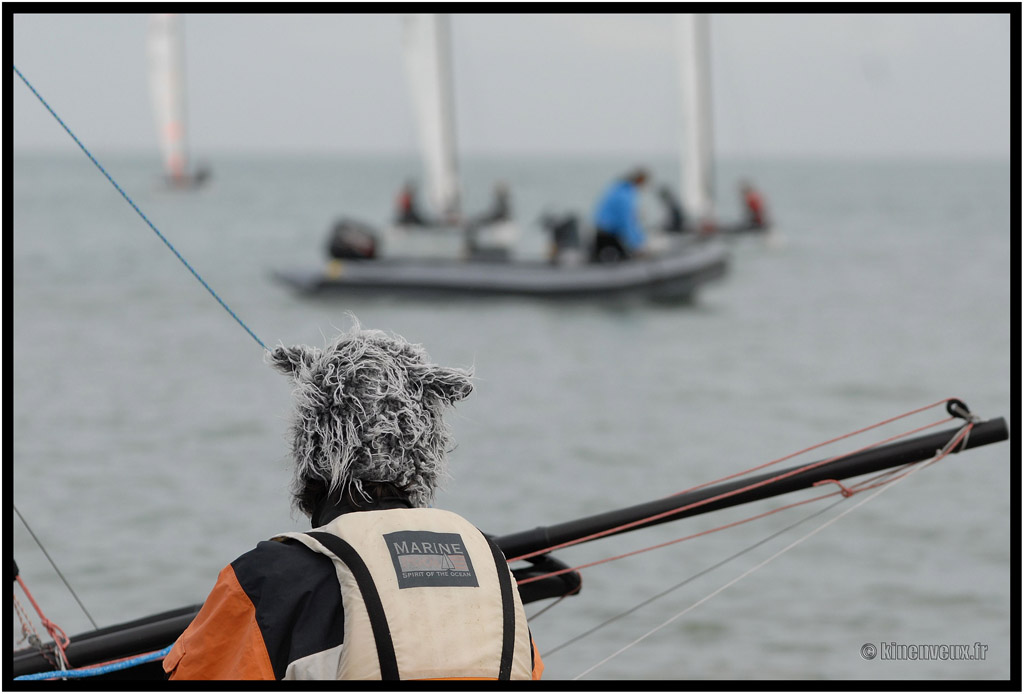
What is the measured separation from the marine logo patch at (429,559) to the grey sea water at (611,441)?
12.6 inches

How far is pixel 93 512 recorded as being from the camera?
23.3 feet

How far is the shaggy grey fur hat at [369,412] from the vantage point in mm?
1557

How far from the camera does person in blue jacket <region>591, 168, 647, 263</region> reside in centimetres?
1332

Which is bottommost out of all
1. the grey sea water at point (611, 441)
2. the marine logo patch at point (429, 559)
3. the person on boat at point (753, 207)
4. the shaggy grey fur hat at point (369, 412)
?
the grey sea water at point (611, 441)

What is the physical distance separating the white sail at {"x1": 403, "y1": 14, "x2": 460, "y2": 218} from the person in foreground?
16.4m

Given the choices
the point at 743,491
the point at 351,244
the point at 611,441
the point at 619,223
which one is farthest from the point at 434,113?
the point at 743,491

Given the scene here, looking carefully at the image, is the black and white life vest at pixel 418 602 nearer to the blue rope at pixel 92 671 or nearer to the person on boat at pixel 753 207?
the blue rope at pixel 92 671

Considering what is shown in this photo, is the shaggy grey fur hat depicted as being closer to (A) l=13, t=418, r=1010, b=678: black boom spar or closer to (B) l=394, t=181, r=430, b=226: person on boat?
(A) l=13, t=418, r=1010, b=678: black boom spar

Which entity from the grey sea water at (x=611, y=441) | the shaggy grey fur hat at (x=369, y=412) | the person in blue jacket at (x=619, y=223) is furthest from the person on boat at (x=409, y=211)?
the shaggy grey fur hat at (x=369, y=412)

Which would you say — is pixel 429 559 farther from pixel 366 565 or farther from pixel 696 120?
pixel 696 120

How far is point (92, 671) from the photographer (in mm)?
2053

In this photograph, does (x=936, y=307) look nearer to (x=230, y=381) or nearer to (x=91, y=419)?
(x=230, y=381)

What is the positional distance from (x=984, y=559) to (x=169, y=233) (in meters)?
30.1

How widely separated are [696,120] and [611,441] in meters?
13.3
